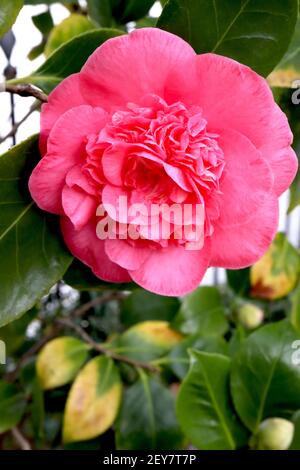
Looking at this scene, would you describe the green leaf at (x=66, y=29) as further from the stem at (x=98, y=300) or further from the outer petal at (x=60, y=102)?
the stem at (x=98, y=300)

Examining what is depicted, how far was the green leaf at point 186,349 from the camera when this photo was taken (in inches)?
38.0

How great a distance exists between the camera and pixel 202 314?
3.73ft

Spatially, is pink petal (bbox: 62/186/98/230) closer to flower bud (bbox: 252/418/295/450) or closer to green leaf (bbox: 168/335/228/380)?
flower bud (bbox: 252/418/295/450)

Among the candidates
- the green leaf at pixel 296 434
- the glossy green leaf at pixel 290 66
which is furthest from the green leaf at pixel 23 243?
the green leaf at pixel 296 434

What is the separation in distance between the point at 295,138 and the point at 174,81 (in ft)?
0.60

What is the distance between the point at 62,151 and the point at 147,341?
2.17ft

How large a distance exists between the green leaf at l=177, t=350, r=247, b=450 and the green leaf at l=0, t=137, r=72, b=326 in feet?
0.99

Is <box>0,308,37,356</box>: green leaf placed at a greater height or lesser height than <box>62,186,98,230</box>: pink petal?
lesser

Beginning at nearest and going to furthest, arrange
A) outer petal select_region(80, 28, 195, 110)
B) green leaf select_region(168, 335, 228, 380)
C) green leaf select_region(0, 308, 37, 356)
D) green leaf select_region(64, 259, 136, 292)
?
outer petal select_region(80, 28, 195, 110)
green leaf select_region(64, 259, 136, 292)
green leaf select_region(0, 308, 37, 356)
green leaf select_region(168, 335, 228, 380)

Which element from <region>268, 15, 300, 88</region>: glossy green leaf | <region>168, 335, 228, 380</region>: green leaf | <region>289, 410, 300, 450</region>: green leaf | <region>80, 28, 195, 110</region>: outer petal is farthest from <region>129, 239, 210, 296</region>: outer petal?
<region>168, 335, 228, 380</region>: green leaf

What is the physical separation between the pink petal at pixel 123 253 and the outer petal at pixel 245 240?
63mm

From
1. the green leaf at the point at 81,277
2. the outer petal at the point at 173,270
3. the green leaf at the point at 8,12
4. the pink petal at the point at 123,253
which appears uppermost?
the green leaf at the point at 8,12

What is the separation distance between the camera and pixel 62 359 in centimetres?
100

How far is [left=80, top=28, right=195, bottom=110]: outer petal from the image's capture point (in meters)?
0.43
